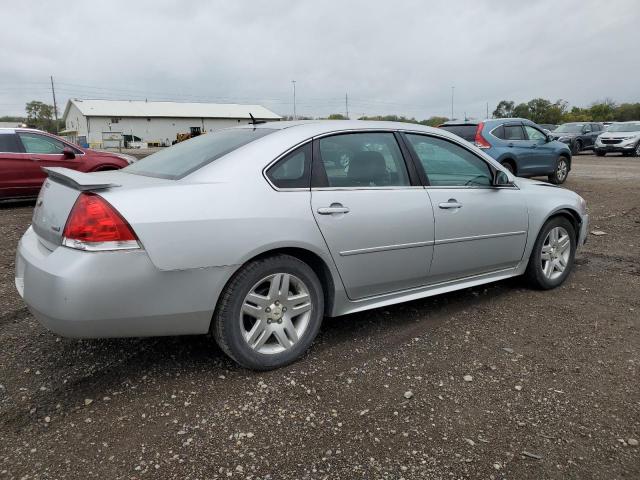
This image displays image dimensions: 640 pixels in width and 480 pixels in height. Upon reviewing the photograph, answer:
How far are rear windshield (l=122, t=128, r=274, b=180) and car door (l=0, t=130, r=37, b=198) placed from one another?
6.65 m

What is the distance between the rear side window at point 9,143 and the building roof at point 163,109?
2292 inches

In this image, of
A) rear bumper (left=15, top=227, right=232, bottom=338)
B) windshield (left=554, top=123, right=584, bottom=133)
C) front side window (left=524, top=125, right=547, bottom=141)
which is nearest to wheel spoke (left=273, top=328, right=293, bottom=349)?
rear bumper (left=15, top=227, right=232, bottom=338)

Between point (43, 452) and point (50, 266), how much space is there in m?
0.87

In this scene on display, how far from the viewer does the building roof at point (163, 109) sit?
67.4 meters

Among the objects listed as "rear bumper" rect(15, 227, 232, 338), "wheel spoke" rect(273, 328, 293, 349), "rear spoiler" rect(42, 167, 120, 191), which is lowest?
"wheel spoke" rect(273, 328, 293, 349)

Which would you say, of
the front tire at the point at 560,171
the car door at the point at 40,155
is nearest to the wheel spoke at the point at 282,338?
the car door at the point at 40,155

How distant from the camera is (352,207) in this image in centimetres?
317

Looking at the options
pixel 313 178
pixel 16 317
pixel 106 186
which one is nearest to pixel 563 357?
pixel 313 178

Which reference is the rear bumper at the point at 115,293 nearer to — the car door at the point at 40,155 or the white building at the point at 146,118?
the car door at the point at 40,155

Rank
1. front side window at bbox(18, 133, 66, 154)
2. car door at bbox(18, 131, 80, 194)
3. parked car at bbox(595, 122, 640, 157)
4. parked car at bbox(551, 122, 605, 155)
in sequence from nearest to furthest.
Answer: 1. car door at bbox(18, 131, 80, 194)
2. front side window at bbox(18, 133, 66, 154)
3. parked car at bbox(595, 122, 640, 157)
4. parked car at bbox(551, 122, 605, 155)

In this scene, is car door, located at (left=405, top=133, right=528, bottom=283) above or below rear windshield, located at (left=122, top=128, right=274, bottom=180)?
below

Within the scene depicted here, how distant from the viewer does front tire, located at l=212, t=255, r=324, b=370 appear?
2.81 m

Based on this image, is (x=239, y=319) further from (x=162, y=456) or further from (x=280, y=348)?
(x=162, y=456)

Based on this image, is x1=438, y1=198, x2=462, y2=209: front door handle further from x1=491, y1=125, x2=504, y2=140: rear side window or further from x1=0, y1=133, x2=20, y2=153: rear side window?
x1=0, y1=133, x2=20, y2=153: rear side window
